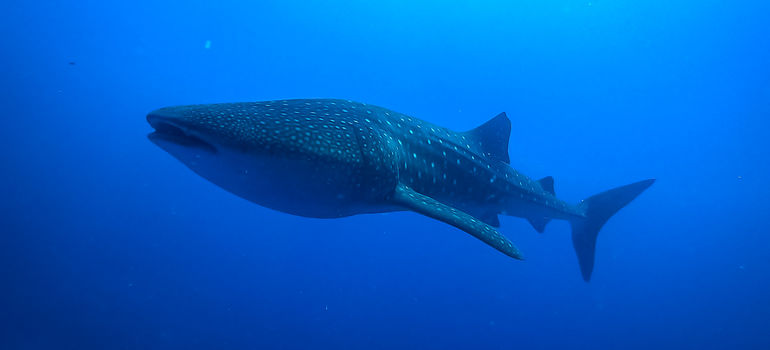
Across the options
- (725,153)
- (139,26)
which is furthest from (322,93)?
(725,153)

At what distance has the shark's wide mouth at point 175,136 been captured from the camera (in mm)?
2971

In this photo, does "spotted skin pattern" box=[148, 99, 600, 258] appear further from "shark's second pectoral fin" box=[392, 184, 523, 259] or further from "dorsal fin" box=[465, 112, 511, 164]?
"dorsal fin" box=[465, 112, 511, 164]

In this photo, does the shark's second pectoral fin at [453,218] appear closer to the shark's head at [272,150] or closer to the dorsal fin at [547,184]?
the shark's head at [272,150]

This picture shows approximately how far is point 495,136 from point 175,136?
4492mm

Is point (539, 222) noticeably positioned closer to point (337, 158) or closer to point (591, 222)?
point (591, 222)

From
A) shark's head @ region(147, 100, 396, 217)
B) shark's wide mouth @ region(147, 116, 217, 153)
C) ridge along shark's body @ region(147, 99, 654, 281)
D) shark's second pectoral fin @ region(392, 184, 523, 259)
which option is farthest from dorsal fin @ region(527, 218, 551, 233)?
shark's wide mouth @ region(147, 116, 217, 153)

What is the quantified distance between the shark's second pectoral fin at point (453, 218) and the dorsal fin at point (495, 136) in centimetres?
238

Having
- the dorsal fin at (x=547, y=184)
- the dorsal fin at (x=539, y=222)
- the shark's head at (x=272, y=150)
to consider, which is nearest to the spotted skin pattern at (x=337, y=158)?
the shark's head at (x=272, y=150)

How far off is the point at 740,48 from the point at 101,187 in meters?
34.3

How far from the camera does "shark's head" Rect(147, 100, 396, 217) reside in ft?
9.86

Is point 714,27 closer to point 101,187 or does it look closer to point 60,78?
point 101,187

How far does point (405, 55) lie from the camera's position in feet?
105

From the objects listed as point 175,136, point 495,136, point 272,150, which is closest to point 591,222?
point 495,136

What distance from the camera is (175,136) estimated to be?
9.93ft
